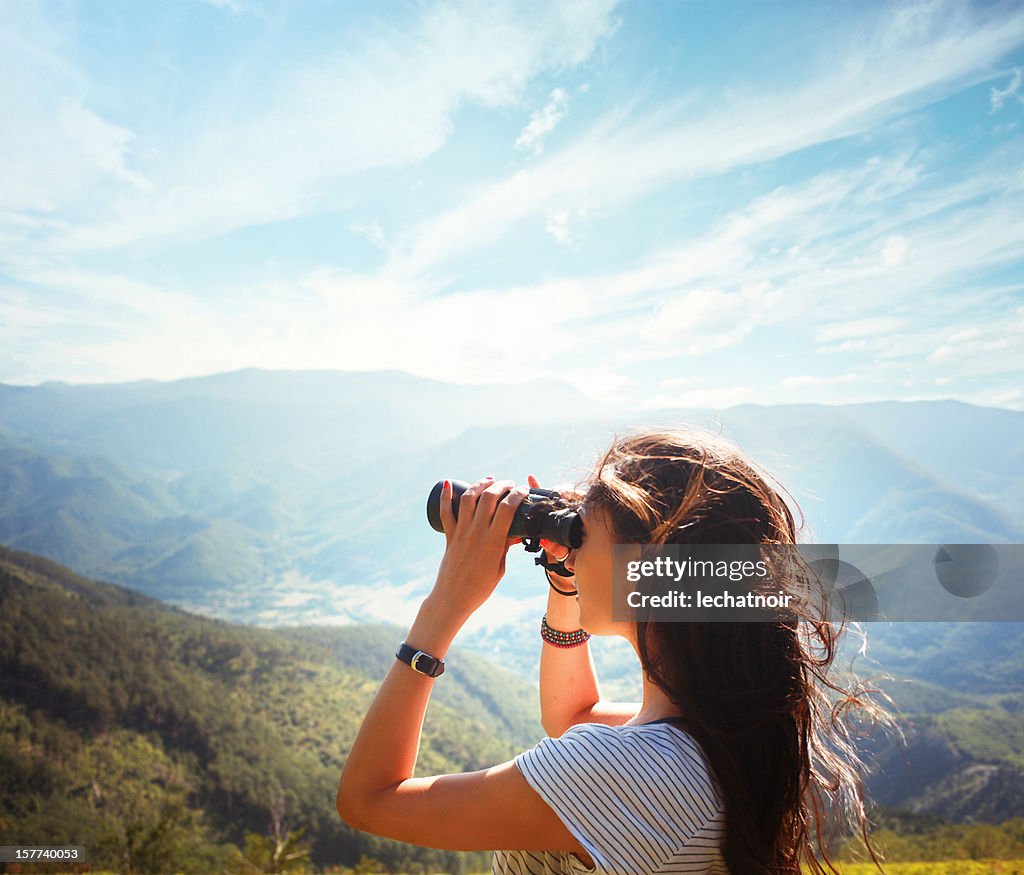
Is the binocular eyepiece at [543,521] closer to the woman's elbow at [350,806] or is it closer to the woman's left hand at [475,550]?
the woman's left hand at [475,550]

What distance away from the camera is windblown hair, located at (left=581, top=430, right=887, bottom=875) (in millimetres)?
1001

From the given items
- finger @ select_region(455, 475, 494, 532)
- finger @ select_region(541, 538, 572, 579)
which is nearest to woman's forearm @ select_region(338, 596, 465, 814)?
finger @ select_region(455, 475, 494, 532)

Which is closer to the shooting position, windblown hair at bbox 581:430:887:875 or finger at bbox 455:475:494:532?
windblown hair at bbox 581:430:887:875

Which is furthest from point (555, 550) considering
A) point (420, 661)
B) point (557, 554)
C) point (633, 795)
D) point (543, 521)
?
point (633, 795)

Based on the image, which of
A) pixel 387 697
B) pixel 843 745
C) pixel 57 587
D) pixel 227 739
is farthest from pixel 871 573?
pixel 57 587

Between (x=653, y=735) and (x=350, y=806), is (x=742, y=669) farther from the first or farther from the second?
(x=350, y=806)

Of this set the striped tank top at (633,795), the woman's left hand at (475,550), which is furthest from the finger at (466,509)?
the striped tank top at (633,795)

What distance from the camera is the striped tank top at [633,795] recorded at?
0.90 meters

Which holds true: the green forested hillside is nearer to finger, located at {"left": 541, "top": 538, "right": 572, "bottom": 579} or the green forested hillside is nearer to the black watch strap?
finger, located at {"left": 541, "top": 538, "right": 572, "bottom": 579}

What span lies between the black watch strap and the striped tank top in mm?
191

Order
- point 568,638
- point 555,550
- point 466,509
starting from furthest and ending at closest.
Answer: point 568,638 → point 555,550 → point 466,509

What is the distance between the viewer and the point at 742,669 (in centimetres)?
104

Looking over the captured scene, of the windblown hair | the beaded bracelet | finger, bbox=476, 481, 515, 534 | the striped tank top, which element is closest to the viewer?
the striped tank top

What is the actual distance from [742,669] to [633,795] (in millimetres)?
268
